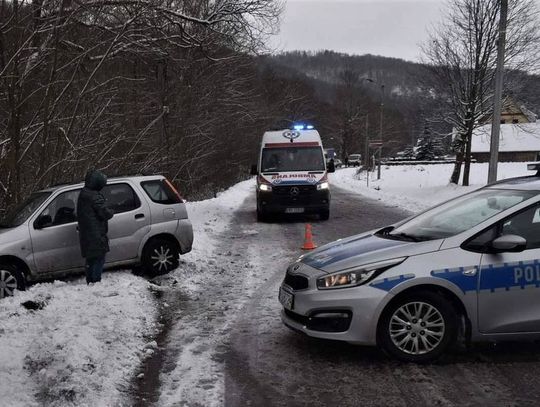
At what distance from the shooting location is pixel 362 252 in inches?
200

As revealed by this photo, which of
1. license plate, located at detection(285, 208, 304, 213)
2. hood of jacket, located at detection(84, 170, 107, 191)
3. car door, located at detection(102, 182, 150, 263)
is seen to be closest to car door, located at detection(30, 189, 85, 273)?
car door, located at detection(102, 182, 150, 263)

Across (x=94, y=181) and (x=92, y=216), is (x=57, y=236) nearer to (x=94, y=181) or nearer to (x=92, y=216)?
(x=92, y=216)

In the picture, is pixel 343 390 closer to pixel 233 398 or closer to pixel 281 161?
pixel 233 398

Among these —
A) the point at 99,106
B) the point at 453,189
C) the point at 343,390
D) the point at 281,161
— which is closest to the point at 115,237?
the point at 343,390

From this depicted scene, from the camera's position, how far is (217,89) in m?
25.2

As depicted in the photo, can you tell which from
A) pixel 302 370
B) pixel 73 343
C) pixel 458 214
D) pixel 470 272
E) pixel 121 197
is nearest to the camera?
pixel 470 272

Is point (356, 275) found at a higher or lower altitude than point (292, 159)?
lower

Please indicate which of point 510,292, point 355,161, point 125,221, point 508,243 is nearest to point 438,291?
point 510,292

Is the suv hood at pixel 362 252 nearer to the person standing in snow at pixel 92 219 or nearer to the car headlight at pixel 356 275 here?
the car headlight at pixel 356 275

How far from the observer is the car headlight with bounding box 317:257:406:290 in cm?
473

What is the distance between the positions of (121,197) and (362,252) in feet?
15.2

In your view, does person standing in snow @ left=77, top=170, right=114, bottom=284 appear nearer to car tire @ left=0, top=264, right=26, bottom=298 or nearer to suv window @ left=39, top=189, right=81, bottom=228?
suv window @ left=39, top=189, right=81, bottom=228

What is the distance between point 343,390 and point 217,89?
2221cm

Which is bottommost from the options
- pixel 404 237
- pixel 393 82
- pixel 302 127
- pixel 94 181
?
pixel 404 237
